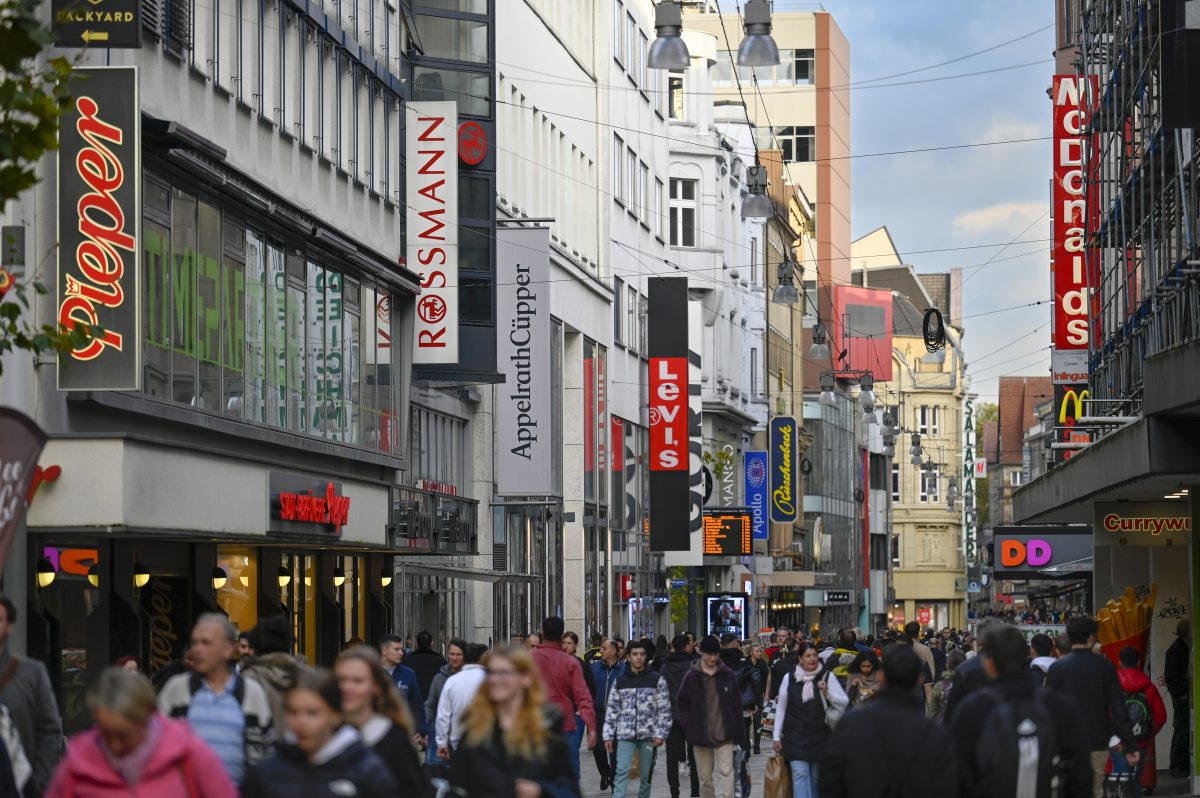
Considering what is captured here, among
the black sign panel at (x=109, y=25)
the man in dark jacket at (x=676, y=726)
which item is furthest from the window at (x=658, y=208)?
the black sign panel at (x=109, y=25)

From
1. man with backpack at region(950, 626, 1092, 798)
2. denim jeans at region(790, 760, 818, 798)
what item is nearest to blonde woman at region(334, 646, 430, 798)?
man with backpack at region(950, 626, 1092, 798)

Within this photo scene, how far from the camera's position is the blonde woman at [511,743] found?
1001 centimetres

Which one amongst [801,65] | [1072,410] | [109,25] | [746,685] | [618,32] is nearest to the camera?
[109,25]

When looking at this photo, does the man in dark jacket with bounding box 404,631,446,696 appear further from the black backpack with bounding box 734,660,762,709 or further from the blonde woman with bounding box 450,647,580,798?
the blonde woman with bounding box 450,647,580,798

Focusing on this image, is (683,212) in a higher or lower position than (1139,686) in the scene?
higher

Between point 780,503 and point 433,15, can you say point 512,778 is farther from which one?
point 780,503

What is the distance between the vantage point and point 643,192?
61844 mm

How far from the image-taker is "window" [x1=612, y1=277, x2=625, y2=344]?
55781mm

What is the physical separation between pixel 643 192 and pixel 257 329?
1409 inches

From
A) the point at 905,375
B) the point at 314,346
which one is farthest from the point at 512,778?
the point at 905,375

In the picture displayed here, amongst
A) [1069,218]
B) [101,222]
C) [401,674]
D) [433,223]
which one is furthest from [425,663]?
[1069,218]

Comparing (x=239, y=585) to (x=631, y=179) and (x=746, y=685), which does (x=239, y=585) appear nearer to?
(x=746, y=685)

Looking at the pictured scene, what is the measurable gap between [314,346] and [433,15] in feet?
29.9

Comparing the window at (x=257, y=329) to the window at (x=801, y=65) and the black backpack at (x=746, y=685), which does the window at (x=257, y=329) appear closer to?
the black backpack at (x=746, y=685)
